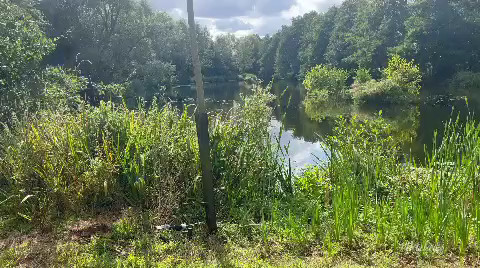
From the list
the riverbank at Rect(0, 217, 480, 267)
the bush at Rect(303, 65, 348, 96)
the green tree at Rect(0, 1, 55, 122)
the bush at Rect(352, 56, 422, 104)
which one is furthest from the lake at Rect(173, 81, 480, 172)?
the riverbank at Rect(0, 217, 480, 267)

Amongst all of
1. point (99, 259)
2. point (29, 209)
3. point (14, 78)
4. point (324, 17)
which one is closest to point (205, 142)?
point (99, 259)

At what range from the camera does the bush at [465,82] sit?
28.3m

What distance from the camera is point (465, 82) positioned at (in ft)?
95.3

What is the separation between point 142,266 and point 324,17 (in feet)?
188

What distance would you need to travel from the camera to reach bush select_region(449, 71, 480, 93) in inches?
1115

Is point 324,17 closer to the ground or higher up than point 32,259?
higher up

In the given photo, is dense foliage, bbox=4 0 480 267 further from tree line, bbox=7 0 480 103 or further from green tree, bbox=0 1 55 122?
tree line, bbox=7 0 480 103

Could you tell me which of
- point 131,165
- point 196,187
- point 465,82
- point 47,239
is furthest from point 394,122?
point 47,239

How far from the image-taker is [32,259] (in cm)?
300

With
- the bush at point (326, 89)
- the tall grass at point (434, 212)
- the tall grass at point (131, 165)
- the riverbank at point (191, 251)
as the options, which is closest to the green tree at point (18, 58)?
the tall grass at point (131, 165)

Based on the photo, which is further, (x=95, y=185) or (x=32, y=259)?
(x=95, y=185)

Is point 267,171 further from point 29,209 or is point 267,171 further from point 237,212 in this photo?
point 29,209

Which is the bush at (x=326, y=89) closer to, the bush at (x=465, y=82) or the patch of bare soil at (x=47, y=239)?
the bush at (x=465, y=82)

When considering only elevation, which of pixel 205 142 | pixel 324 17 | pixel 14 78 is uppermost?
pixel 324 17
